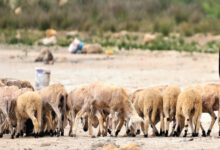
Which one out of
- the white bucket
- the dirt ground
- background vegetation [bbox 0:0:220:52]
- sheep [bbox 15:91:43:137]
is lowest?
sheep [bbox 15:91:43:137]

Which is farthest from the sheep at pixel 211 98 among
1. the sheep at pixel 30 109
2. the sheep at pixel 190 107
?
the sheep at pixel 30 109

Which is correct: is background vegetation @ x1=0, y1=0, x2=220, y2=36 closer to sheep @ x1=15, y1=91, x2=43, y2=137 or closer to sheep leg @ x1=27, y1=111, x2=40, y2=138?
sheep @ x1=15, y1=91, x2=43, y2=137

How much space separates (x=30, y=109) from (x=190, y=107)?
259 centimetres

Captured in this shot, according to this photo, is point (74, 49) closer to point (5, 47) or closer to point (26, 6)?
point (5, 47)

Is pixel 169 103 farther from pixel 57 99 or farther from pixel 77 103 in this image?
pixel 57 99

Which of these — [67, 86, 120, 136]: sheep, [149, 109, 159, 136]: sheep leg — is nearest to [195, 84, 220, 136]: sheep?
[149, 109, 159, 136]: sheep leg

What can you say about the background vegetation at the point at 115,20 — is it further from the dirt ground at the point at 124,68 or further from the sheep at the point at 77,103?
the sheep at the point at 77,103

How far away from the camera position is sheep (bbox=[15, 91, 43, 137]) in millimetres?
9953

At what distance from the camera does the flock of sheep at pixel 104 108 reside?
10.1 m

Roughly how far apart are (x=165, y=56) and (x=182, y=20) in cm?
1348

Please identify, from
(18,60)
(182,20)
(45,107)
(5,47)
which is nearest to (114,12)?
(182,20)

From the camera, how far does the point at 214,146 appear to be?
8586 millimetres

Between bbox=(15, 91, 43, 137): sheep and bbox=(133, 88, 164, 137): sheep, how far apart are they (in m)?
1.69

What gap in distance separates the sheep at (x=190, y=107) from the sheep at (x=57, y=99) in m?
1.94
